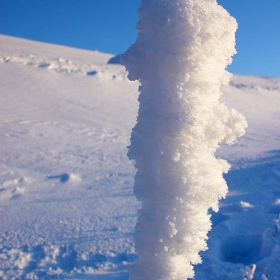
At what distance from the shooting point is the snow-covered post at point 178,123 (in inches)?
58.4

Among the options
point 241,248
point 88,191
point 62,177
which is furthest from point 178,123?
point 62,177

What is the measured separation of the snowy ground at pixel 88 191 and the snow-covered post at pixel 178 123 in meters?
1.34

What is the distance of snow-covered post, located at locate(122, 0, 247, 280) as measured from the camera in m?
1.48

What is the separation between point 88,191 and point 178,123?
376 cm

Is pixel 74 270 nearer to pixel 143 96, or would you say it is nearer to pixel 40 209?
pixel 40 209

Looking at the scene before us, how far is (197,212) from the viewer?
1613mm

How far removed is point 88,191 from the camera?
199 inches

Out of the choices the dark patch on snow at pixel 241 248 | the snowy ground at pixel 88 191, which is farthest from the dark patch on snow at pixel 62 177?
the dark patch on snow at pixel 241 248

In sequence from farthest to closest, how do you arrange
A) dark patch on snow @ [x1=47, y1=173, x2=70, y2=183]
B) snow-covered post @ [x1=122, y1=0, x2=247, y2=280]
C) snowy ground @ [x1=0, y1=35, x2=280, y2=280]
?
dark patch on snow @ [x1=47, y1=173, x2=70, y2=183] < snowy ground @ [x1=0, y1=35, x2=280, y2=280] < snow-covered post @ [x1=122, y1=0, x2=247, y2=280]

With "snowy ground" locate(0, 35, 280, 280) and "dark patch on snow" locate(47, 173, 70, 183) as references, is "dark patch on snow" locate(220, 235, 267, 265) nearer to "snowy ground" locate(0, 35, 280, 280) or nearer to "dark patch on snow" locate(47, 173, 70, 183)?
"snowy ground" locate(0, 35, 280, 280)

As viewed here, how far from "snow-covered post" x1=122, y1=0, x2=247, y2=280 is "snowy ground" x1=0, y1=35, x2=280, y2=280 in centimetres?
134

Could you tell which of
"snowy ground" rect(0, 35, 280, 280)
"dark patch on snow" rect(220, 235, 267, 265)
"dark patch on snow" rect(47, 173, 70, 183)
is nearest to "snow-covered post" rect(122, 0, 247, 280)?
"snowy ground" rect(0, 35, 280, 280)

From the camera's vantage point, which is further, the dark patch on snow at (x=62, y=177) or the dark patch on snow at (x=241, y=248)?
the dark patch on snow at (x=62, y=177)

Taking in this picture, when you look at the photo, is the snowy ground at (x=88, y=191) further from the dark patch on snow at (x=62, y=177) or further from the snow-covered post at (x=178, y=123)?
the snow-covered post at (x=178, y=123)
